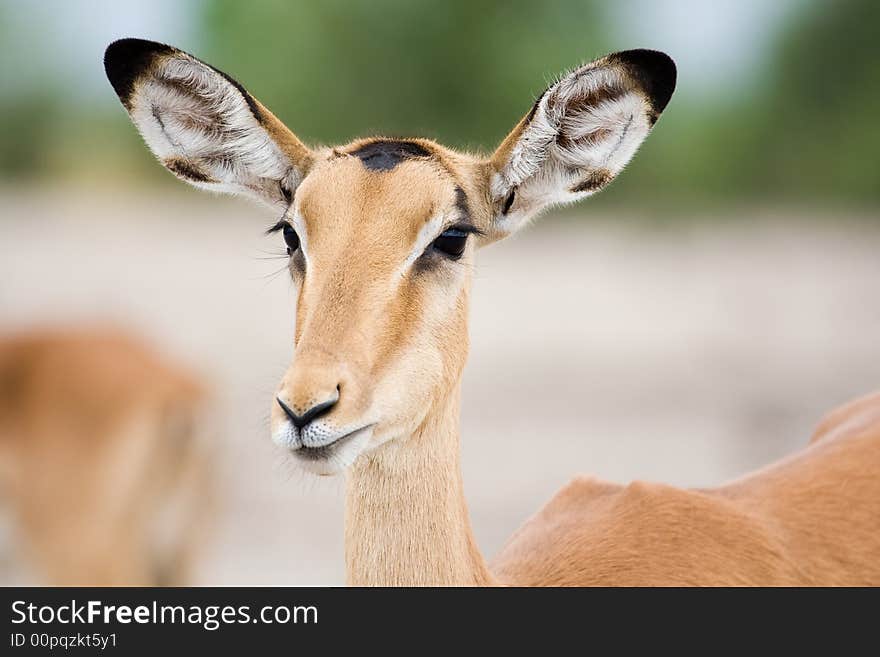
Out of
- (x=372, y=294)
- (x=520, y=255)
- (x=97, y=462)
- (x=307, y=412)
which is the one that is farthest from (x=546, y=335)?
(x=307, y=412)

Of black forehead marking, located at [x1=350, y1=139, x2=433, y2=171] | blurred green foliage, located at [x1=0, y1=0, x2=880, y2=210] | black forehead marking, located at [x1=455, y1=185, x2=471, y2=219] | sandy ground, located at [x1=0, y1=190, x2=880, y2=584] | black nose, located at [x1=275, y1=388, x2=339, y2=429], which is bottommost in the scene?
black nose, located at [x1=275, y1=388, x2=339, y2=429]

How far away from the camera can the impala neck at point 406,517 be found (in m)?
3.75

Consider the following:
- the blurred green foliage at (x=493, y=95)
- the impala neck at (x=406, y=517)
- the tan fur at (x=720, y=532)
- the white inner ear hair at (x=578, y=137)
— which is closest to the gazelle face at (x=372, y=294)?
the impala neck at (x=406, y=517)

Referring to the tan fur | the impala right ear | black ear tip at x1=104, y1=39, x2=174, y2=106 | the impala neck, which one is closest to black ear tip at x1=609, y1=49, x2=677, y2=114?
the impala right ear

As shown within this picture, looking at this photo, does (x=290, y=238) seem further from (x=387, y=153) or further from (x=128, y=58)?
(x=128, y=58)

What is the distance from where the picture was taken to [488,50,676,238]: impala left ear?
12.9 ft

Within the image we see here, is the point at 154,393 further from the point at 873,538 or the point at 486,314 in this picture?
the point at 486,314

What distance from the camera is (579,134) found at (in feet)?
13.7

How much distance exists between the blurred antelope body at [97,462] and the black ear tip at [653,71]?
4.87 meters

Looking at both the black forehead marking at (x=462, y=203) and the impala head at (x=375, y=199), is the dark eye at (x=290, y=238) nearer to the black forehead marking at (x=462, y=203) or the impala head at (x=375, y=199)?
the impala head at (x=375, y=199)

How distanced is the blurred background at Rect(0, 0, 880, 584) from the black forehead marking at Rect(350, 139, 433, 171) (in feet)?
1.66

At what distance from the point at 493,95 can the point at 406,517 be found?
82.2 ft

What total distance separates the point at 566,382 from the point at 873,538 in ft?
33.6

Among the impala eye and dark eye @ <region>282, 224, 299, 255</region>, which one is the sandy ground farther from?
the impala eye
